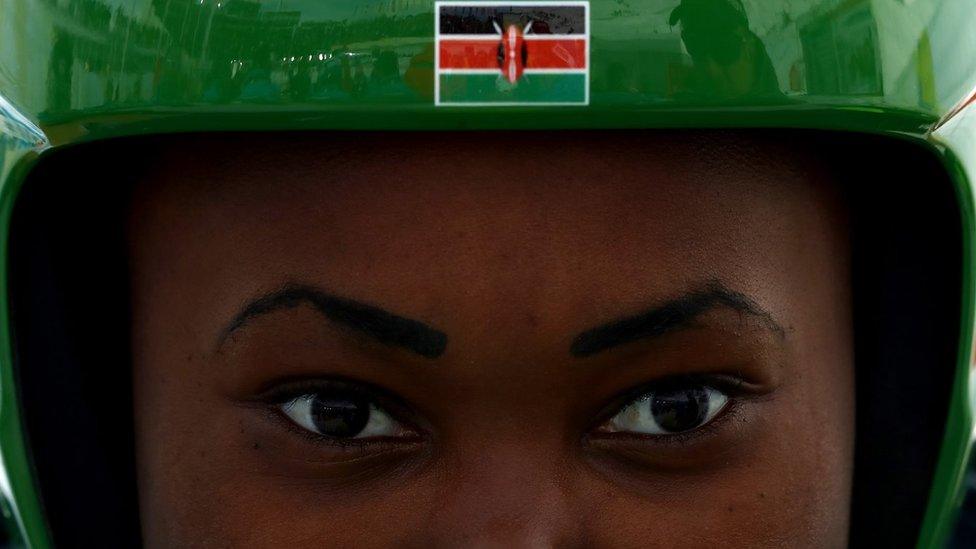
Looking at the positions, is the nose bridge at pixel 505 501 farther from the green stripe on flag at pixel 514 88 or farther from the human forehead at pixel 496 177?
the green stripe on flag at pixel 514 88

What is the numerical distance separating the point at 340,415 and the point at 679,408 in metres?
0.38

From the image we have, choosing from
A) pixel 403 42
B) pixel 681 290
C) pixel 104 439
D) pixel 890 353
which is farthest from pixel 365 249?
pixel 890 353

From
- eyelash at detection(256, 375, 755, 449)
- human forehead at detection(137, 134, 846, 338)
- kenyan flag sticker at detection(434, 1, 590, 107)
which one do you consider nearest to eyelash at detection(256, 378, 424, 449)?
eyelash at detection(256, 375, 755, 449)

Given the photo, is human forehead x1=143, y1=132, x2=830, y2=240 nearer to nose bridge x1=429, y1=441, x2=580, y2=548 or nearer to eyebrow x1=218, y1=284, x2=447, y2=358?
eyebrow x1=218, y1=284, x2=447, y2=358

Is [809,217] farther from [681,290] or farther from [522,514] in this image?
[522,514]

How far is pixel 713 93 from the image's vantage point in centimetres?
145

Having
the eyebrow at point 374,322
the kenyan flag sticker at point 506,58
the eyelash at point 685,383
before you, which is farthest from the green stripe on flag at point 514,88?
the eyelash at point 685,383

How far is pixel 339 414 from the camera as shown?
1.64 m

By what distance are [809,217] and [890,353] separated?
25cm

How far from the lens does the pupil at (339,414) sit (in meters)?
1.63

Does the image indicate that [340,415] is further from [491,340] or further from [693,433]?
[693,433]

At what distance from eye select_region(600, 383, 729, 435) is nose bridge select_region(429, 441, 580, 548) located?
10 centimetres

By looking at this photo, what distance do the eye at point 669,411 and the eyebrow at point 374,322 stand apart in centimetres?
23

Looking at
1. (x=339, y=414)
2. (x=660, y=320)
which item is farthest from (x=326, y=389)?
(x=660, y=320)
